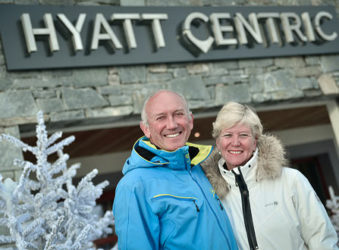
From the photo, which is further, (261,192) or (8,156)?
(8,156)

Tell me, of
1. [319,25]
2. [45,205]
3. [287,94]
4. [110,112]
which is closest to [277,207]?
[45,205]

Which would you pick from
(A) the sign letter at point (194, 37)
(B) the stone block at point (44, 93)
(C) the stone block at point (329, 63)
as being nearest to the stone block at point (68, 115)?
(B) the stone block at point (44, 93)

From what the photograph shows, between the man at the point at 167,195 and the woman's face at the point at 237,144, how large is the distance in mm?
187

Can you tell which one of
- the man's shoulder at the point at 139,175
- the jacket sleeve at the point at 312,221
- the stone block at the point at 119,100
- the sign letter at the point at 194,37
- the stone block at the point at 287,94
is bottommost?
the jacket sleeve at the point at 312,221

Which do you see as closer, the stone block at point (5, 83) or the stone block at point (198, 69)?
the stone block at point (5, 83)

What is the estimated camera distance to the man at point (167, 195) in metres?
2.02

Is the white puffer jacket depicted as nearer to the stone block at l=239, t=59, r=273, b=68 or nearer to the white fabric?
the white fabric

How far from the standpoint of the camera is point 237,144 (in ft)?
8.13

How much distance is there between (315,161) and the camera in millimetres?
9984

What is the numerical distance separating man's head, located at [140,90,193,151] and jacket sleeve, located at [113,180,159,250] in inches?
14.0

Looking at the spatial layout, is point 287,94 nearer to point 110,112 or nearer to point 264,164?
point 110,112

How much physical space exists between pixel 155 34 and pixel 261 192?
299 cm

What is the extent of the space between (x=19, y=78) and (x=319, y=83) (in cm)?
363

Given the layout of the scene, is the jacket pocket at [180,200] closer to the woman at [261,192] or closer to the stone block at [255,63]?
the woman at [261,192]
